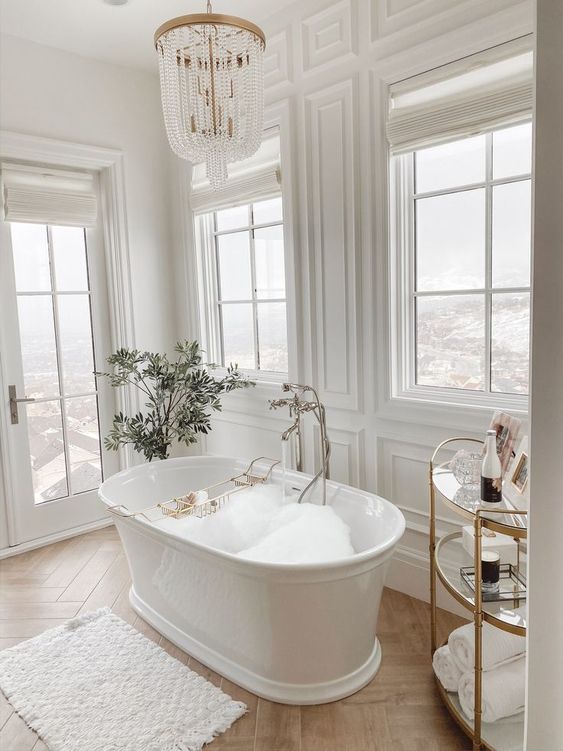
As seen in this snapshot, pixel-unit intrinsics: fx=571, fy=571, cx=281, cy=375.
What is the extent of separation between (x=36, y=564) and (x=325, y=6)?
3.33 metres

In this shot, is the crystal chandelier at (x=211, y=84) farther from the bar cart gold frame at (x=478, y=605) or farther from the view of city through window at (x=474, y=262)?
the bar cart gold frame at (x=478, y=605)

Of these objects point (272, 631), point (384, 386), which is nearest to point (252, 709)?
point (272, 631)

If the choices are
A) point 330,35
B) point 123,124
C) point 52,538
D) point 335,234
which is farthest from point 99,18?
point 52,538

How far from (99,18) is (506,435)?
9.63 feet

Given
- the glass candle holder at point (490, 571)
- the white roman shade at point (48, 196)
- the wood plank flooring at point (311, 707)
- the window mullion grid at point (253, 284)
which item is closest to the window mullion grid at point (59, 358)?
the white roman shade at point (48, 196)

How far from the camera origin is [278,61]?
121 inches

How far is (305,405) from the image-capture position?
273 cm

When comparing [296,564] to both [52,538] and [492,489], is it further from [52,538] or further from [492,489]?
[52,538]

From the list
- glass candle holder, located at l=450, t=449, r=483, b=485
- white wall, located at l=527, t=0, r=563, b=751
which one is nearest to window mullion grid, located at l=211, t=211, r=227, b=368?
glass candle holder, located at l=450, t=449, r=483, b=485

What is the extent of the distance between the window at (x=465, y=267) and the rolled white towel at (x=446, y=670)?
1039mm

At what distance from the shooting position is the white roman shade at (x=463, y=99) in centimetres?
217

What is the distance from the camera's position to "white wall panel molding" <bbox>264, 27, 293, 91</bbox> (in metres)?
3.00

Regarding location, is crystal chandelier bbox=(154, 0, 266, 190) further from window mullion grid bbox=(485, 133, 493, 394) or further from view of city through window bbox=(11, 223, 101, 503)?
view of city through window bbox=(11, 223, 101, 503)

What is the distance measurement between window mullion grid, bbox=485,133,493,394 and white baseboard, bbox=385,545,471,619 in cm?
89
